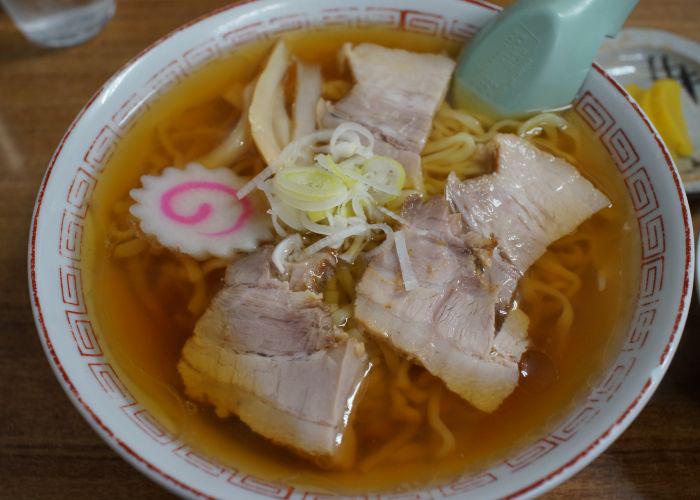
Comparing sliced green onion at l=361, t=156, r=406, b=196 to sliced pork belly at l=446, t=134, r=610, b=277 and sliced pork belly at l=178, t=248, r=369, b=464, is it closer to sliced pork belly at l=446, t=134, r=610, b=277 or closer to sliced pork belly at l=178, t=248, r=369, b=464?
sliced pork belly at l=446, t=134, r=610, b=277

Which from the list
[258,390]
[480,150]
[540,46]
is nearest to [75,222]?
[258,390]

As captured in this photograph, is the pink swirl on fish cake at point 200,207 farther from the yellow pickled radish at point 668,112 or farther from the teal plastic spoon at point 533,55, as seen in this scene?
the yellow pickled radish at point 668,112

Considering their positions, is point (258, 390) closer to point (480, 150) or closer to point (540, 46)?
point (480, 150)

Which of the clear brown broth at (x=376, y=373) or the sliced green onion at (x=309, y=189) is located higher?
the sliced green onion at (x=309, y=189)

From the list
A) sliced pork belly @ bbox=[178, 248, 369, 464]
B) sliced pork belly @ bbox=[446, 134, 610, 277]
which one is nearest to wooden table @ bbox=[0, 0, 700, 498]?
sliced pork belly @ bbox=[178, 248, 369, 464]

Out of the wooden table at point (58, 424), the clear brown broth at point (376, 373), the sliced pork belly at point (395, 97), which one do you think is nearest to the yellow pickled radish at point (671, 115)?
the wooden table at point (58, 424)

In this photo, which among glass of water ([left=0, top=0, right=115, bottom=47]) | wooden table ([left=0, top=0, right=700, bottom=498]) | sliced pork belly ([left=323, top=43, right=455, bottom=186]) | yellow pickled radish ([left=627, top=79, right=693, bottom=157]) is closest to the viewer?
wooden table ([left=0, top=0, right=700, bottom=498])

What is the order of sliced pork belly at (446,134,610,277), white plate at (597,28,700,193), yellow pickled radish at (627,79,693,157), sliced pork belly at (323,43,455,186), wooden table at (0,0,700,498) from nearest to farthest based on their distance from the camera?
wooden table at (0,0,700,498) → sliced pork belly at (446,134,610,277) → sliced pork belly at (323,43,455,186) → yellow pickled radish at (627,79,693,157) → white plate at (597,28,700,193)
